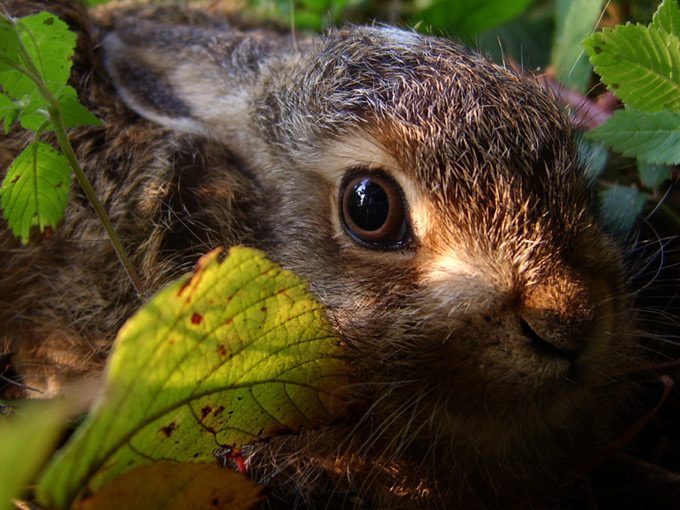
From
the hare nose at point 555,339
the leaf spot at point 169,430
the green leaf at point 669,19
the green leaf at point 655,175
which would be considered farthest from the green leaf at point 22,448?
the green leaf at point 655,175

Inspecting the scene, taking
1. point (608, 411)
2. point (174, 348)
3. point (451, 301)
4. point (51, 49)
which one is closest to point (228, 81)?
point (51, 49)

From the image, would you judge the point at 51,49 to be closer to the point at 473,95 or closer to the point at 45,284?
the point at 45,284

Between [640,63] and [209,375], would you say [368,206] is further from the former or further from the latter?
[640,63]

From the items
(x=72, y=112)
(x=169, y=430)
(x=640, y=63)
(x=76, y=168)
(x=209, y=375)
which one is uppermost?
(x=640, y=63)

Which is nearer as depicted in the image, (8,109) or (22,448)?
(22,448)

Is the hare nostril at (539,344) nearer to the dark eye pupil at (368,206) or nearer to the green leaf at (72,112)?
the dark eye pupil at (368,206)

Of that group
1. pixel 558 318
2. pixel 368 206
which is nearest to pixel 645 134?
pixel 558 318
